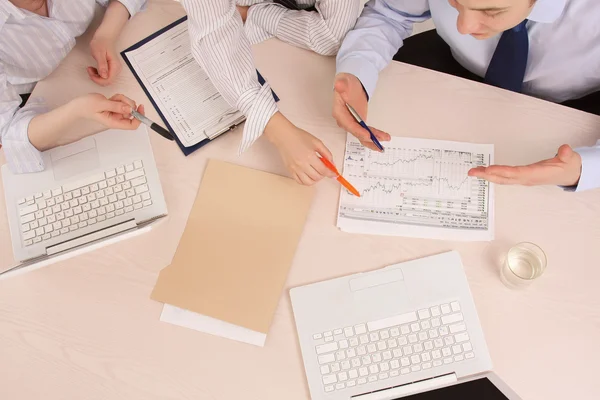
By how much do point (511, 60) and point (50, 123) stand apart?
993mm

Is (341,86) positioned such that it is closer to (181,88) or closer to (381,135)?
(381,135)

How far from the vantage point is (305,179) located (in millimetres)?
924

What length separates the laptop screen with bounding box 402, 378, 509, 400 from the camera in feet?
2.58

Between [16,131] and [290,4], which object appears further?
[290,4]

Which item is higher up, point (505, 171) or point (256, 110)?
point (256, 110)

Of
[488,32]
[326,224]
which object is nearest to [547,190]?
[488,32]

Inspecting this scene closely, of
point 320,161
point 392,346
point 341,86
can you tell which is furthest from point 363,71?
point 392,346

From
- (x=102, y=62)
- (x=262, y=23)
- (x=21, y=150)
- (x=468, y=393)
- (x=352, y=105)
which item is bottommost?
(x=468, y=393)

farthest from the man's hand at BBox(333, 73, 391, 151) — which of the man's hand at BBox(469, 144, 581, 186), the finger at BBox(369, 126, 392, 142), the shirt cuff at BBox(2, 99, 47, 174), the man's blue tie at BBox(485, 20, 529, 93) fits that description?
the shirt cuff at BBox(2, 99, 47, 174)

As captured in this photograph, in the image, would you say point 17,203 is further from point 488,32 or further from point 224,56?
point 488,32

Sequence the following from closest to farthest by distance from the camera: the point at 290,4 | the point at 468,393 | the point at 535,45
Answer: the point at 468,393, the point at 535,45, the point at 290,4

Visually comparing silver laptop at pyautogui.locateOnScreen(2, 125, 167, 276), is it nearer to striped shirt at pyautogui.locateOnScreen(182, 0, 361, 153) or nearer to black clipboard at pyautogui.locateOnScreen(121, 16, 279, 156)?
black clipboard at pyautogui.locateOnScreen(121, 16, 279, 156)

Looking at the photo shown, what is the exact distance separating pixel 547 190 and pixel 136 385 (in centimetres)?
89

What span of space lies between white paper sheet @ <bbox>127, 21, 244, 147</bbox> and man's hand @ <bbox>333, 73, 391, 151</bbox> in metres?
0.22
